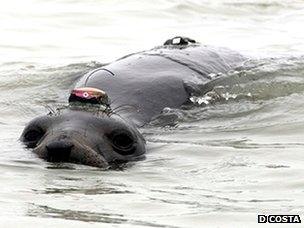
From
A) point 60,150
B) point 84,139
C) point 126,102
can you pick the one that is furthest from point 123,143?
point 126,102

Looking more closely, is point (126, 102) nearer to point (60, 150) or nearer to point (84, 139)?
point (84, 139)

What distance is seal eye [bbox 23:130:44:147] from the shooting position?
6608 mm

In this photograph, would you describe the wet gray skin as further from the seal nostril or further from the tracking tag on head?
the tracking tag on head

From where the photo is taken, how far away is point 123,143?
6.56 metres

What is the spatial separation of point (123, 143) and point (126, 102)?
1.30 m

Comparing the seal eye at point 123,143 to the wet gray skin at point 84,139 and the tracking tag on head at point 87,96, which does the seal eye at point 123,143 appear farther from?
the tracking tag on head at point 87,96

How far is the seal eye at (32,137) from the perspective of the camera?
260 inches

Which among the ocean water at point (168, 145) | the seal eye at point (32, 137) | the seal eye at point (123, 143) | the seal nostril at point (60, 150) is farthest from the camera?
the seal eye at point (32, 137)

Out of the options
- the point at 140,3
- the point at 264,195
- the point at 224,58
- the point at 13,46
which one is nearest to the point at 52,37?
the point at 13,46

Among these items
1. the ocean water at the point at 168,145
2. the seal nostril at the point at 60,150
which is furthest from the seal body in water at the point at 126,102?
the ocean water at the point at 168,145

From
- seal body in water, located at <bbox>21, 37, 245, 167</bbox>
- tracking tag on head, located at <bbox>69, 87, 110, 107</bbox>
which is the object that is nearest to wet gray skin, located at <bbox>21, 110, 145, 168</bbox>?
seal body in water, located at <bbox>21, 37, 245, 167</bbox>

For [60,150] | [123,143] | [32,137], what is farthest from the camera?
[32,137]

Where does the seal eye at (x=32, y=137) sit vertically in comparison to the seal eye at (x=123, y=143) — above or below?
above

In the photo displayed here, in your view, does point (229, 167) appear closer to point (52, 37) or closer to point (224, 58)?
point (224, 58)
